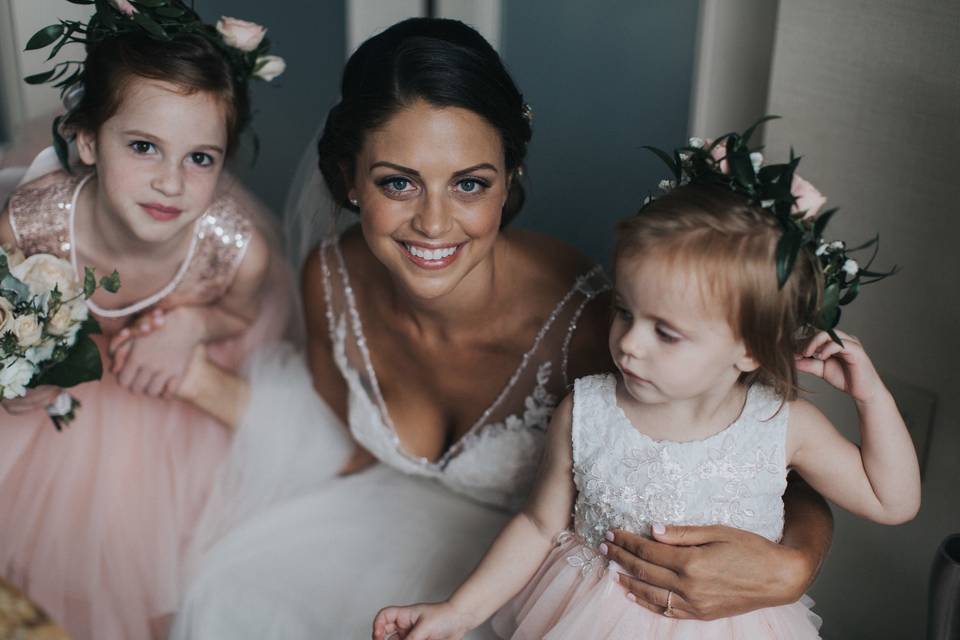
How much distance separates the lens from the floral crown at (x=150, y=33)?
1.79m

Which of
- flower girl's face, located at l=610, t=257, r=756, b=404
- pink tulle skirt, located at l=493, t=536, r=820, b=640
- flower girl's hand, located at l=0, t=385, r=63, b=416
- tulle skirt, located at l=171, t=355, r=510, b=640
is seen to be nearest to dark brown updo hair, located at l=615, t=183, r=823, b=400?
flower girl's face, located at l=610, t=257, r=756, b=404

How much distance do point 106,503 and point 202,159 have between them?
2.21 feet

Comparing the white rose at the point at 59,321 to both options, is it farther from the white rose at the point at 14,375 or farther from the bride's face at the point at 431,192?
the bride's face at the point at 431,192

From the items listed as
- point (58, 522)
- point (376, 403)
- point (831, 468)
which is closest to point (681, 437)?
point (831, 468)

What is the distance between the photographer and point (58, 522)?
193 centimetres

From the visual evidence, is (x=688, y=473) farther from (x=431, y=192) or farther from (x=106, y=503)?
(x=106, y=503)

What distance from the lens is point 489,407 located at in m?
1.95

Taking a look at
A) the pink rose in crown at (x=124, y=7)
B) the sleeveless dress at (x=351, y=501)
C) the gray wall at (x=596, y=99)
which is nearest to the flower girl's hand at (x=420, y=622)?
the sleeveless dress at (x=351, y=501)

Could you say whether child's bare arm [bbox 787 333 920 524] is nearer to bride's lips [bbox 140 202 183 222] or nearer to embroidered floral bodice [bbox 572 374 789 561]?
embroidered floral bodice [bbox 572 374 789 561]

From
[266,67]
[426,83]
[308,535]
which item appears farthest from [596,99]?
[308,535]

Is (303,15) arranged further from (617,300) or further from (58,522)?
(617,300)

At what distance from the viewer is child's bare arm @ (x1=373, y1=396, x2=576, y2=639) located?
1.52 metres

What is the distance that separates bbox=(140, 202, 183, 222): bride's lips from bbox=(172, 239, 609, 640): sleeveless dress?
317mm

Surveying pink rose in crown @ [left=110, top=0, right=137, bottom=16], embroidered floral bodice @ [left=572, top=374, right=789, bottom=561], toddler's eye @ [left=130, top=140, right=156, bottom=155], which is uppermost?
pink rose in crown @ [left=110, top=0, right=137, bottom=16]
